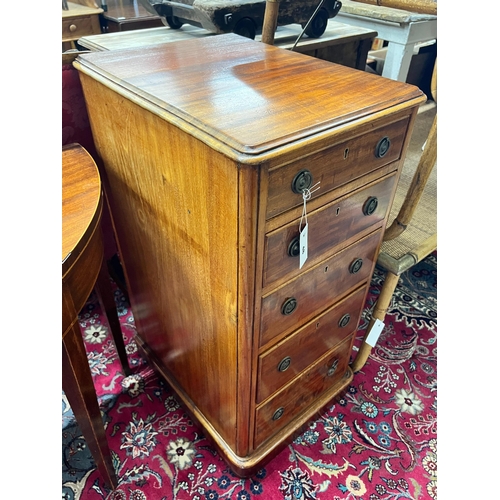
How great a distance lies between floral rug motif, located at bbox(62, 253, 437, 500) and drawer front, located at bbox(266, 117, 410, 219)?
0.80 meters

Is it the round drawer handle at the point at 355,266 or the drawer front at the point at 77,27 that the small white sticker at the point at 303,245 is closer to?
the round drawer handle at the point at 355,266

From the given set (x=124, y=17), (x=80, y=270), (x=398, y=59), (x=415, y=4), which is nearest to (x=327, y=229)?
(x=80, y=270)

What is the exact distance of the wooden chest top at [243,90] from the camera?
592mm

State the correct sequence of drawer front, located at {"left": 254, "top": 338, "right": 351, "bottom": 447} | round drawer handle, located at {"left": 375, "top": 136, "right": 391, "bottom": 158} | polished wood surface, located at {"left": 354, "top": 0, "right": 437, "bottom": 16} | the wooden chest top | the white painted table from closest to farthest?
the wooden chest top
round drawer handle, located at {"left": 375, "top": 136, "right": 391, "bottom": 158}
polished wood surface, located at {"left": 354, "top": 0, "right": 437, "bottom": 16}
drawer front, located at {"left": 254, "top": 338, "right": 351, "bottom": 447}
the white painted table

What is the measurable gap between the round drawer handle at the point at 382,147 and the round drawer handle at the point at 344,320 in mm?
421

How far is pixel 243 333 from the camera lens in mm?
755

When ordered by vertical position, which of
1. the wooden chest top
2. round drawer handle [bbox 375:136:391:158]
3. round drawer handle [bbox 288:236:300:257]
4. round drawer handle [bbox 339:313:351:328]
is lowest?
round drawer handle [bbox 339:313:351:328]

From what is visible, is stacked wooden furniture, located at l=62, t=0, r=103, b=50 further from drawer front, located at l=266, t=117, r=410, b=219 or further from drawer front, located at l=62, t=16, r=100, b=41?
drawer front, located at l=266, t=117, r=410, b=219

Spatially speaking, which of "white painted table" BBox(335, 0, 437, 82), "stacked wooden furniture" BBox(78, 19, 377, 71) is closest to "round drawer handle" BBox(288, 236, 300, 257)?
"stacked wooden furniture" BBox(78, 19, 377, 71)

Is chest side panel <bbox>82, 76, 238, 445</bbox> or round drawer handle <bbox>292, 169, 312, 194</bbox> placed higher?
round drawer handle <bbox>292, 169, 312, 194</bbox>

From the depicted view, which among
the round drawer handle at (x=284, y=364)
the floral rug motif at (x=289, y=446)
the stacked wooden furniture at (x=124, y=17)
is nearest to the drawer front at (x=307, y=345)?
the round drawer handle at (x=284, y=364)

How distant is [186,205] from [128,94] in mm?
206

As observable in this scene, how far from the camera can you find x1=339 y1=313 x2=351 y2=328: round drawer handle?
1.01 meters
